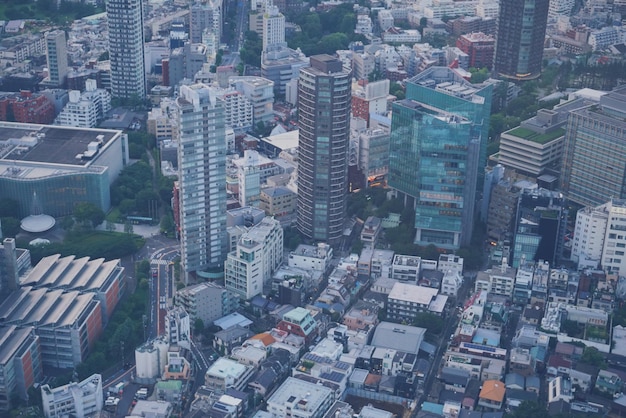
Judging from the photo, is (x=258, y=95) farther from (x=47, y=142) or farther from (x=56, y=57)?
(x=47, y=142)

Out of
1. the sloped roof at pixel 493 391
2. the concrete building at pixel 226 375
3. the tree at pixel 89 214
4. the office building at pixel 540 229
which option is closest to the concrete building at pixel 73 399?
the concrete building at pixel 226 375

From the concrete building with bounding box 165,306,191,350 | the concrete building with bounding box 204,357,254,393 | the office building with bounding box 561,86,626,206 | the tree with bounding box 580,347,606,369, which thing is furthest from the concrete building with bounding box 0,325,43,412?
the office building with bounding box 561,86,626,206

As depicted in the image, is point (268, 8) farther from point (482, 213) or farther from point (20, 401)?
point (20, 401)

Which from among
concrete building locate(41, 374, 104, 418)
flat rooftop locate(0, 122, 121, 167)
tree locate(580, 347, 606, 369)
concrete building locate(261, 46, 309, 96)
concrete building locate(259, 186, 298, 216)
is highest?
concrete building locate(261, 46, 309, 96)

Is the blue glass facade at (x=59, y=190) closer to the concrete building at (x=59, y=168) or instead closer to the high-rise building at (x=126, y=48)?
the concrete building at (x=59, y=168)

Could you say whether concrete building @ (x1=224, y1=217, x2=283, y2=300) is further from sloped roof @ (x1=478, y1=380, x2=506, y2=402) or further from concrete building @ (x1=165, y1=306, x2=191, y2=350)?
sloped roof @ (x1=478, y1=380, x2=506, y2=402)

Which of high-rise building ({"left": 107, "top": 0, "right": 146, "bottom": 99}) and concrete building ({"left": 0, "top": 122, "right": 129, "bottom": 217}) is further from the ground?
high-rise building ({"left": 107, "top": 0, "right": 146, "bottom": 99})

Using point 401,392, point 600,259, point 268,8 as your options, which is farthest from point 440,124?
point 268,8
